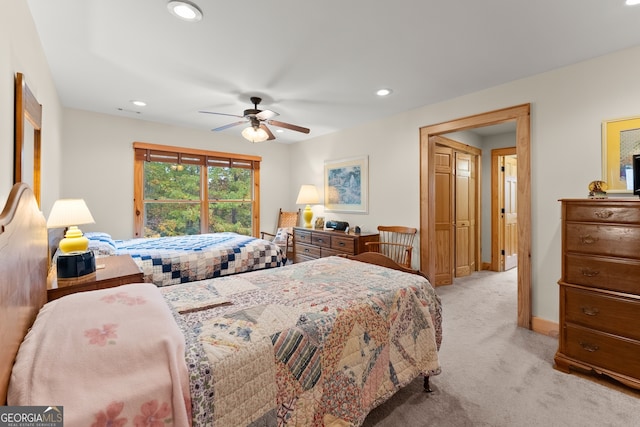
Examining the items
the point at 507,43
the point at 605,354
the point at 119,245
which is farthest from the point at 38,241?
the point at 605,354

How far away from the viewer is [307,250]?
4.88 meters

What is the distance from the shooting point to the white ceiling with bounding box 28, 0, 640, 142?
6.13ft

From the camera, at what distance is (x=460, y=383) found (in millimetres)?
2037

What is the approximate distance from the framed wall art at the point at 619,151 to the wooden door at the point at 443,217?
204cm

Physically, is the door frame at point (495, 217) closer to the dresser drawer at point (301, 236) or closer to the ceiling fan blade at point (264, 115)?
the dresser drawer at point (301, 236)

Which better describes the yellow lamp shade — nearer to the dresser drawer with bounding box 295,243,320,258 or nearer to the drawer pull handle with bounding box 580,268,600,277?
the dresser drawer with bounding box 295,243,320,258

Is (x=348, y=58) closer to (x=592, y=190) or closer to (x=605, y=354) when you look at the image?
(x=592, y=190)

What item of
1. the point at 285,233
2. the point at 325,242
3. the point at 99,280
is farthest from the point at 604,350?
the point at 285,233

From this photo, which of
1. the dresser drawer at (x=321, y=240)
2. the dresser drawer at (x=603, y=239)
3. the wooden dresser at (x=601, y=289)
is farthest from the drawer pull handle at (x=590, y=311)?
the dresser drawer at (x=321, y=240)

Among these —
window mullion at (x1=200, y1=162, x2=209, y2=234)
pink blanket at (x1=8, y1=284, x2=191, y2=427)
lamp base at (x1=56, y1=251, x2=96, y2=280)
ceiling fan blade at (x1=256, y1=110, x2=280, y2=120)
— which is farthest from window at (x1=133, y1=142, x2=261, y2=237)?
pink blanket at (x1=8, y1=284, x2=191, y2=427)

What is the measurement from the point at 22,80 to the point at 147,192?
3187mm

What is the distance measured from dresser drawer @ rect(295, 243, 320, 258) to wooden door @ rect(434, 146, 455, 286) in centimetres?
185

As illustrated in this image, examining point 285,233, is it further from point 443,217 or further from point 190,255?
point 443,217

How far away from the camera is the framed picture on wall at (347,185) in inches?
181
